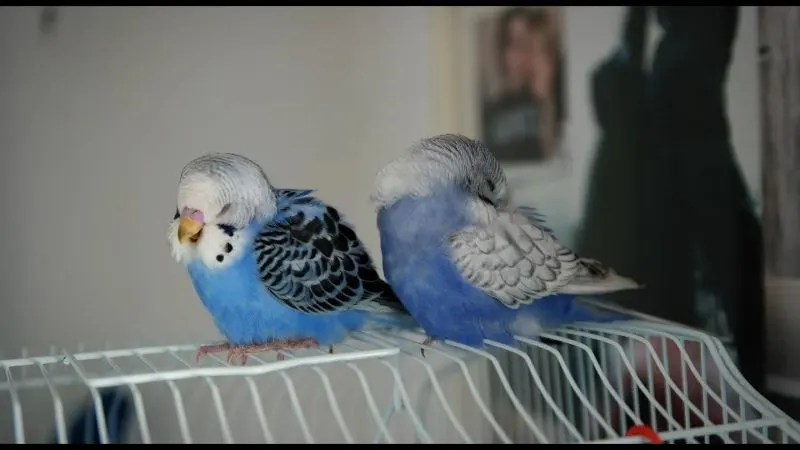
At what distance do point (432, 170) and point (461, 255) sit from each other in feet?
0.52

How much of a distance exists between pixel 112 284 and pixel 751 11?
69.7 inches

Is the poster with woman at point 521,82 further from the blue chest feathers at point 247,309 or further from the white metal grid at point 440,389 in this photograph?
the blue chest feathers at point 247,309

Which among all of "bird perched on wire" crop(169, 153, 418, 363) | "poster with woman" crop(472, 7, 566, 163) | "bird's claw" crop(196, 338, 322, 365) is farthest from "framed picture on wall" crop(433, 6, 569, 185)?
"bird's claw" crop(196, 338, 322, 365)

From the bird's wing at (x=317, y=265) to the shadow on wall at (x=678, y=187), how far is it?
2.60 feet

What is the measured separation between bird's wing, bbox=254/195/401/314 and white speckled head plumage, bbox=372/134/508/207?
103 millimetres

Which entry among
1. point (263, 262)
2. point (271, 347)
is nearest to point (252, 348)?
point (271, 347)

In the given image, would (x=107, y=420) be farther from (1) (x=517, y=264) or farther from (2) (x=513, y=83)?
(2) (x=513, y=83)

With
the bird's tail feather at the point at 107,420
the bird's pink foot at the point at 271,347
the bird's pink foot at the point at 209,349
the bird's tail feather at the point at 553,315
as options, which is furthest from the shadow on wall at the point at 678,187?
the bird's tail feather at the point at 107,420

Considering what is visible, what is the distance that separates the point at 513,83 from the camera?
186 centimetres

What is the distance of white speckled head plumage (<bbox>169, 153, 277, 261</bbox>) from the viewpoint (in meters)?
1.06

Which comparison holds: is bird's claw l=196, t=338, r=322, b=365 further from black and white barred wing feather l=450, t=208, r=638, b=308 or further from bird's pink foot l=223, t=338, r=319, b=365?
black and white barred wing feather l=450, t=208, r=638, b=308
